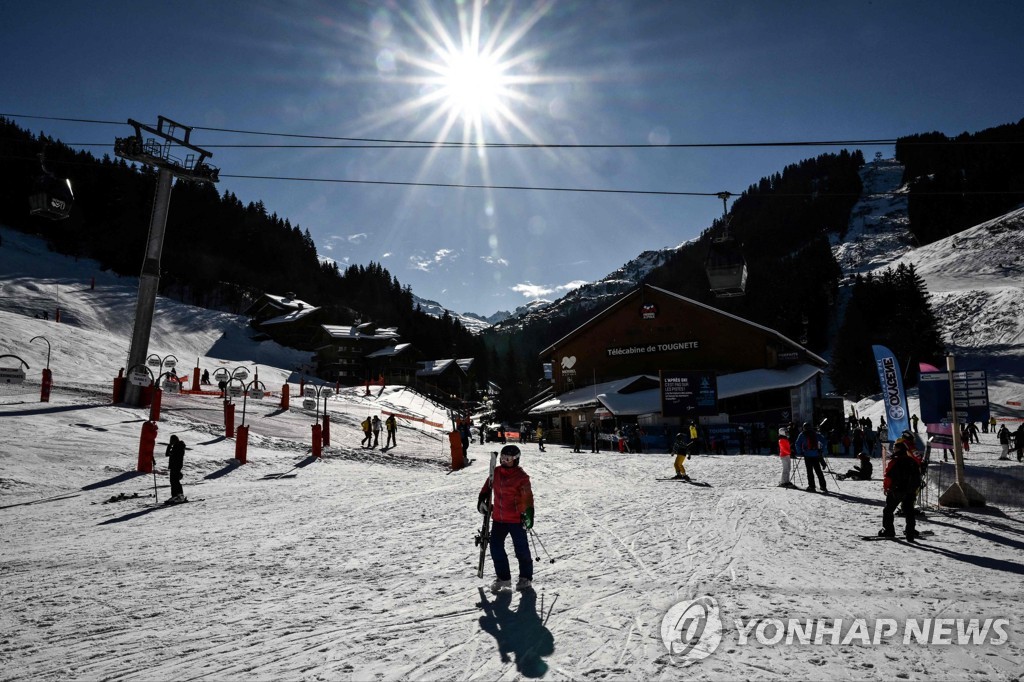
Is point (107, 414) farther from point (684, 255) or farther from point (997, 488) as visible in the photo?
point (684, 255)

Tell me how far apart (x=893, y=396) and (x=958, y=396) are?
120 inches

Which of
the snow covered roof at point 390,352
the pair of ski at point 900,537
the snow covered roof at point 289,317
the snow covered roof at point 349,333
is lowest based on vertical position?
the pair of ski at point 900,537

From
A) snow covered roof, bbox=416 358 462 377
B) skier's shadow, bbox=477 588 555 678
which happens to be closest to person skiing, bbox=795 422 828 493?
skier's shadow, bbox=477 588 555 678

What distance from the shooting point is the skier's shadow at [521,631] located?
4.02 meters

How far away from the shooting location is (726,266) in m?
9.74

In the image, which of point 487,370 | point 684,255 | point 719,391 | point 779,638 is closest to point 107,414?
point 779,638

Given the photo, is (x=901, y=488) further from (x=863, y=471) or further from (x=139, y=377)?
(x=139, y=377)

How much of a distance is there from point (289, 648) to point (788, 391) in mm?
36728

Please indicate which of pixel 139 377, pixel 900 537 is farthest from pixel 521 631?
pixel 139 377

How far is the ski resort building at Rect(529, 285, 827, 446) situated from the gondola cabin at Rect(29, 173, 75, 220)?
26.0 meters

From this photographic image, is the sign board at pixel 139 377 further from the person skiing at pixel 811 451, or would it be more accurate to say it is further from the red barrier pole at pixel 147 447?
the person skiing at pixel 811 451

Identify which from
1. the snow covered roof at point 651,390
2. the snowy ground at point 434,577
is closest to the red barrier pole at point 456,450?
the snowy ground at point 434,577

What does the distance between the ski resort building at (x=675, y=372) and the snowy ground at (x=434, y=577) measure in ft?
49.6

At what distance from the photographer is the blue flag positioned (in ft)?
44.5
